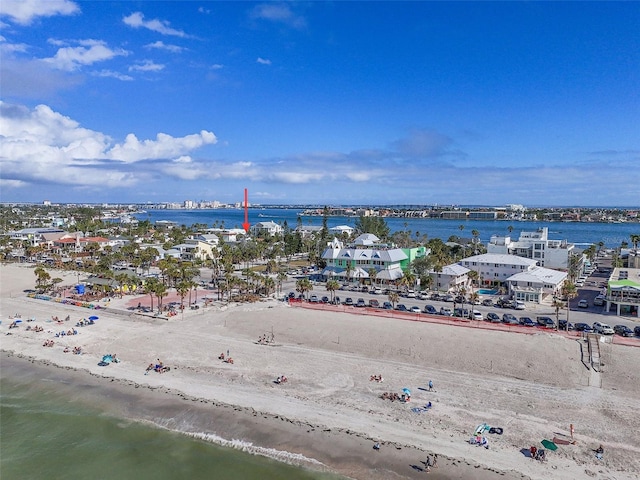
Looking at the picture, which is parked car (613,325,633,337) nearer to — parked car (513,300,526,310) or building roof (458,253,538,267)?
parked car (513,300,526,310)

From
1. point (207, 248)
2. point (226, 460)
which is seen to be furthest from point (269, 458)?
point (207, 248)

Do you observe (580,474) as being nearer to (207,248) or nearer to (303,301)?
(303,301)

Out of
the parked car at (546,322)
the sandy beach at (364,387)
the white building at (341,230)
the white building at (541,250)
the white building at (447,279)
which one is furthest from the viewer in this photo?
the white building at (341,230)

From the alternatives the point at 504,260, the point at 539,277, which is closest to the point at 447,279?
the point at 504,260

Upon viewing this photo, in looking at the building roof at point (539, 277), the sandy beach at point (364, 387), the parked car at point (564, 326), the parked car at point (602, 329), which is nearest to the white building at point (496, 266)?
the building roof at point (539, 277)

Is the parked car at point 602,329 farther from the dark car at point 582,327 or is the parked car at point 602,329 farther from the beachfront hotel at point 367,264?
the beachfront hotel at point 367,264

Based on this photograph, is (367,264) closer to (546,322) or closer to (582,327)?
(546,322)
